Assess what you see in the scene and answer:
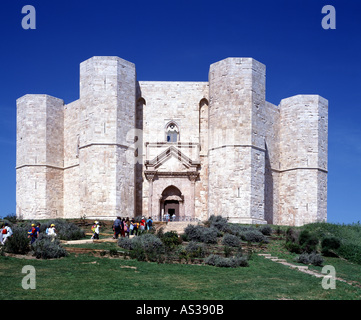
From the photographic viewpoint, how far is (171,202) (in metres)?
37.3

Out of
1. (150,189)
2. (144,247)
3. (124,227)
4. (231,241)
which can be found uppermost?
(150,189)

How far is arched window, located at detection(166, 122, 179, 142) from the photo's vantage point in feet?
122

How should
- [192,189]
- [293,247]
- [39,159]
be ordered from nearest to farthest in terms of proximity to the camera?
1. [293,247]
2. [192,189]
3. [39,159]

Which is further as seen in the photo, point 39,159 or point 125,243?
point 39,159

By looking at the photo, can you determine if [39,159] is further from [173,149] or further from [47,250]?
[47,250]

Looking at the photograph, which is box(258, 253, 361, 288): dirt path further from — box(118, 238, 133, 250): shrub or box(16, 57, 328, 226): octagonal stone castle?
box(16, 57, 328, 226): octagonal stone castle

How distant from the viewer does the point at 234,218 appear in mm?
33625

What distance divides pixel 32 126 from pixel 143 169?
8.60 meters

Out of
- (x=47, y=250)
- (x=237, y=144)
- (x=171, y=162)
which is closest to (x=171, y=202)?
(x=171, y=162)

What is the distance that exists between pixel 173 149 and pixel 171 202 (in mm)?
3628

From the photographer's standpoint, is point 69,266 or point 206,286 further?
point 69,266

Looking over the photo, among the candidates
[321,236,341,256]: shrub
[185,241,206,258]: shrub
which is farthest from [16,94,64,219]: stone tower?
[321,236,341,256]: shrub
